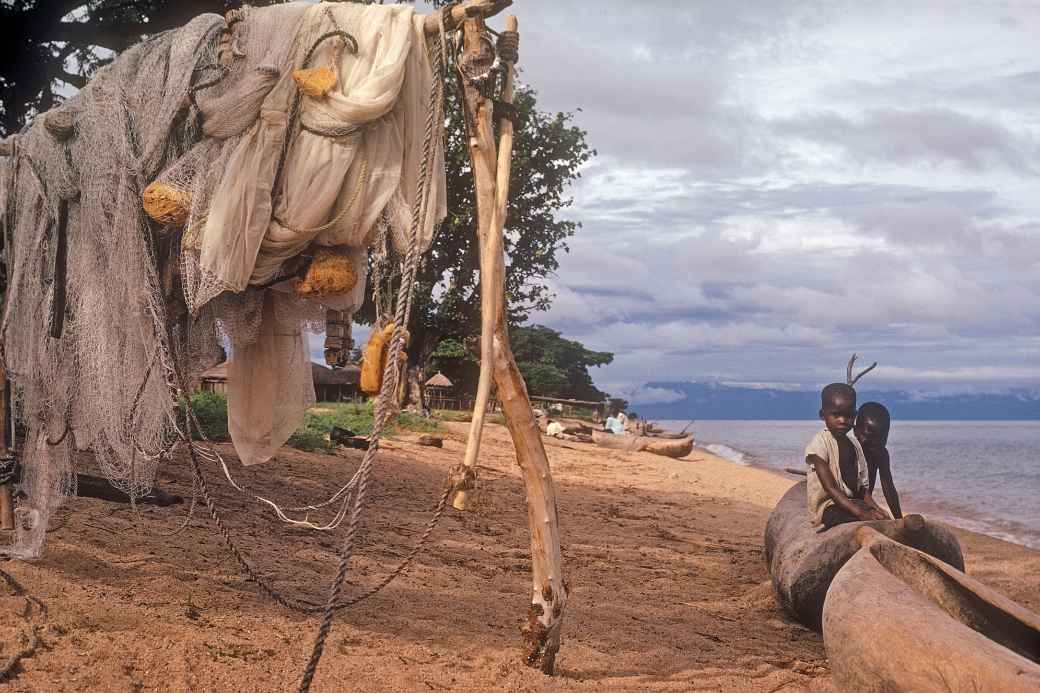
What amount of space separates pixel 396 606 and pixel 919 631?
3.27 metres

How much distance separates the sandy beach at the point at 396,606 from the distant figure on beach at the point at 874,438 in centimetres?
130

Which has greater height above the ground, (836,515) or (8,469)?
(8,469)

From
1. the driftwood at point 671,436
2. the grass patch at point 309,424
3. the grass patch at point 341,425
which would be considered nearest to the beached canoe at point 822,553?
the grass patch at point 309,424

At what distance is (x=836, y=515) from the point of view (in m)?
6.49

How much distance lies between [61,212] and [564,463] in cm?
1353

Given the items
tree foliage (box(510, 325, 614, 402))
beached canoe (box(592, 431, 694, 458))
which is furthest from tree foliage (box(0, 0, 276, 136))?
tree foliage (box(510, 325, 614, 402))

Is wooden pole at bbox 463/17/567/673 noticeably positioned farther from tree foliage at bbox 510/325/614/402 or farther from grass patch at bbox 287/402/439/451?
tree foliage at bbox 510/325/614/402

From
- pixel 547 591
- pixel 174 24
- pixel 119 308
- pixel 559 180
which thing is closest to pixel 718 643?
pixel 547 591

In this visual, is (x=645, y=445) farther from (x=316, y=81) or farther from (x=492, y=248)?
(x=316, y=81)

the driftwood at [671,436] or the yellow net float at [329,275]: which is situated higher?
the yellow net float at [329,275]

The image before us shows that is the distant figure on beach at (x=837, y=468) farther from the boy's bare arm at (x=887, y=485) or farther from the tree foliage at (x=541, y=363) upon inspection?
the tree foliage at (x=541, y=363)

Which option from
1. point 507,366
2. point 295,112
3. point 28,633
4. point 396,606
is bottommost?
point 396,606

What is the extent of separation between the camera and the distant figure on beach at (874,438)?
6.74 meters

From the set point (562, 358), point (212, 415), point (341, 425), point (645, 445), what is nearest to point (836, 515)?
point (212, 415)
